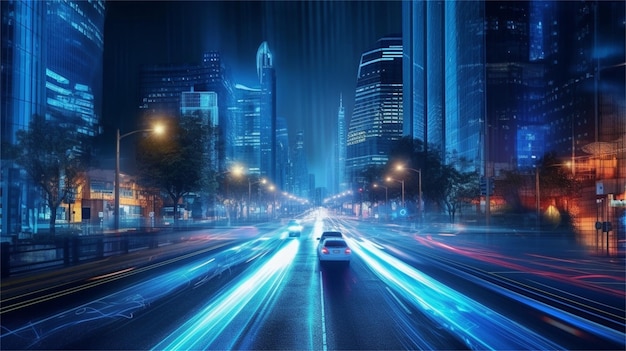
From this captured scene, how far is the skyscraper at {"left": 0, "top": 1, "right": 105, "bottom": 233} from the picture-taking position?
5012cm

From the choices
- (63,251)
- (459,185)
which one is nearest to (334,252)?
(63,251)

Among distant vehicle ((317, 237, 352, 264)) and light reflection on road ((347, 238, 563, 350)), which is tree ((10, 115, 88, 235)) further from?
light reflection on road ((347, 238, 563, 350))

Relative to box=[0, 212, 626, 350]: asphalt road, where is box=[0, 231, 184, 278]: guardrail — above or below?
above

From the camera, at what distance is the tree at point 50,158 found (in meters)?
37.4

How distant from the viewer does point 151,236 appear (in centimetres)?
3666

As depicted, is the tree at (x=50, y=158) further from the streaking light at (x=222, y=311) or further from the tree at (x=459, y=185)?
the tree at (x=459, y=185)

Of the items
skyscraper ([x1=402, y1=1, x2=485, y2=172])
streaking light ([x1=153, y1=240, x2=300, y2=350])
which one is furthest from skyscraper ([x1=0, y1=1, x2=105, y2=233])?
skyscraper ([x1=402, y1=1, x2=485, y2=172])

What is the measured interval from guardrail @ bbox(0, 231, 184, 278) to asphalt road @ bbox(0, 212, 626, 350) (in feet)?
2.82

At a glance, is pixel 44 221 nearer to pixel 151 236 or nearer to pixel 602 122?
pixel 151 236

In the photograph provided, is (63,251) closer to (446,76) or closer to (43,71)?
(43,71)

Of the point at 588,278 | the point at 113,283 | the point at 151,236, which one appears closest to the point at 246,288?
the point at 113,283

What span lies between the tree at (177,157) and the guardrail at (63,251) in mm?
12457

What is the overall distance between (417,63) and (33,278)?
446ft

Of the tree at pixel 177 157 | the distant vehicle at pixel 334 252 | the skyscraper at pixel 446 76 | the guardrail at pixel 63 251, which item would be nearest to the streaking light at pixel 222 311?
the distant vehicle at pixel 334 252
